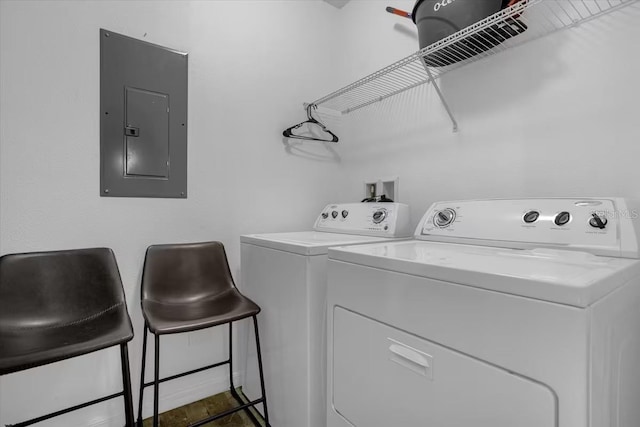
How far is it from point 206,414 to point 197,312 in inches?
26.1

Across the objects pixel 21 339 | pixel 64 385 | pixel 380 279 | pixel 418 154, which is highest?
pixel 418 154

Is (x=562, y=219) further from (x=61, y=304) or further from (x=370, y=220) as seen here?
(x=61, y=304)

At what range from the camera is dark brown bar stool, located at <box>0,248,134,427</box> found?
3.34 feet

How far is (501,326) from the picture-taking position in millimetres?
670

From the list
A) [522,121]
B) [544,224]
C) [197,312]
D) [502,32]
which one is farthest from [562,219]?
[197,312]

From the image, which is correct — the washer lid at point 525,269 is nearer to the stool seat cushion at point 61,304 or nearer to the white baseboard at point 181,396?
the stool seat cushion at point 61,304

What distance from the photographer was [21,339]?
3.52ft

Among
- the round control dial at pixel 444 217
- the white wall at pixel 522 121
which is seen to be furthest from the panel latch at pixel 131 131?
the round control dial at pixel 444 217

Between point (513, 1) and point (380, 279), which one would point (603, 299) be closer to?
point (380, 279)

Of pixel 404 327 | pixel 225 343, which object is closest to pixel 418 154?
pixel 404 327

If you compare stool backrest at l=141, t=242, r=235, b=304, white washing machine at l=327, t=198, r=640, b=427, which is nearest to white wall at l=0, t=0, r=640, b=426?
stool backrest at l=141, t=242, r=235, b=304

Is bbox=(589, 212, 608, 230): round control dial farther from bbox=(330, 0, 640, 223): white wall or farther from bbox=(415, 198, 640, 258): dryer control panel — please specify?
bbox=(330, 0, 640, 223): white wall

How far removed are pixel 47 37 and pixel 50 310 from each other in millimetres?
1162

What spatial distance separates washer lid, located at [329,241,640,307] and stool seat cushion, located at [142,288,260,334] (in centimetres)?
60
